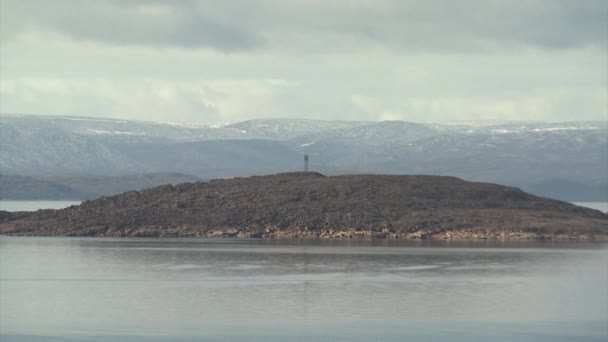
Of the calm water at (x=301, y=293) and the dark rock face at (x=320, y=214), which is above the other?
the dark rock face at (x=320, y=214)

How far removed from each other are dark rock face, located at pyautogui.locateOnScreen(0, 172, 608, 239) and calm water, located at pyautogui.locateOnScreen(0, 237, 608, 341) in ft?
59.8

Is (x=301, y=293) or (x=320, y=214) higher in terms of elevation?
(x=320, y=214)

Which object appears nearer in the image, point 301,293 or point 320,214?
point 301,293

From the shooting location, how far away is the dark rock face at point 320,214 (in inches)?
4978

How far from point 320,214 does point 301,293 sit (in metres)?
62.6

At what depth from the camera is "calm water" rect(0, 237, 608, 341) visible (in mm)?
51156

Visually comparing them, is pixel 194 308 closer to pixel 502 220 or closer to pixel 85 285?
pixel 85 285

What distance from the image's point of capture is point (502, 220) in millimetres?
127875

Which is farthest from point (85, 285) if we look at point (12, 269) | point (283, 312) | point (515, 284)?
point (515, 284)

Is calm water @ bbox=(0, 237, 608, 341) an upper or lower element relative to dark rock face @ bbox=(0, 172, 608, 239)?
lower

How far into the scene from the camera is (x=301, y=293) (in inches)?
2613

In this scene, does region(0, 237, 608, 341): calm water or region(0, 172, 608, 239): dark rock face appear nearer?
region(0, 237, 608, 341): calm water

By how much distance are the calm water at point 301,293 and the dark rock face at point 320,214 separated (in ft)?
59.8

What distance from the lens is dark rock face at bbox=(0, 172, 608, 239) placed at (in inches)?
4978
